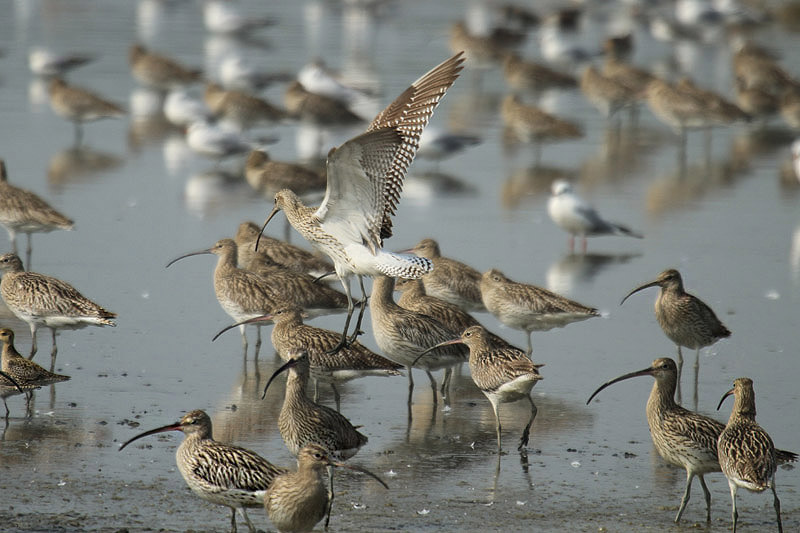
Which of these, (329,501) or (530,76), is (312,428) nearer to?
(329,501)

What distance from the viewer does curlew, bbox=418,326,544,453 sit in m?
7.26

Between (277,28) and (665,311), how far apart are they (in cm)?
2590

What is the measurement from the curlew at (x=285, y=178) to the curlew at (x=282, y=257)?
2715mm

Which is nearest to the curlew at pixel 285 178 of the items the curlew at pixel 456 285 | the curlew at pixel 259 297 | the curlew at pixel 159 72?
the curlew at pixel 456 285

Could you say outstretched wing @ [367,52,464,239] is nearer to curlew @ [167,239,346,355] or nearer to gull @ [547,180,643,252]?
curlew @ [167,239,346,355]

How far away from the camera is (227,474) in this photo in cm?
595

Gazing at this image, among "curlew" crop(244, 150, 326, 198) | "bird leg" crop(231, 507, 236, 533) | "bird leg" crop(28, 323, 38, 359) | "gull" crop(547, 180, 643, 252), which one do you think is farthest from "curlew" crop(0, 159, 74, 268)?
"bird leg" crop(231, 507, 236, 533)

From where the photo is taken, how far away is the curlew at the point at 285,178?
13602 mm

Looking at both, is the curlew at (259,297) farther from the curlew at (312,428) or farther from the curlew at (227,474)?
the curlew at (227,474)

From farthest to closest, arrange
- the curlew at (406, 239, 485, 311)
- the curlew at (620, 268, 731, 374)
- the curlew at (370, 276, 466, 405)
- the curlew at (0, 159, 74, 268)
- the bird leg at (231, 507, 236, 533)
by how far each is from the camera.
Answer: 1. the curlew at (0, 159, 74, 268)
2. the curlew at (406, 239, 485, 311)
3. the curlew at (620, 268, 731, 374)
4. the curlew at (370, 276, 466, 405)
5. the bird leg at (231, 507, 236, 533)

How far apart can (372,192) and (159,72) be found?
14.5m

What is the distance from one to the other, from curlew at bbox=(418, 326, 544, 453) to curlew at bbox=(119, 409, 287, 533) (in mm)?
1756

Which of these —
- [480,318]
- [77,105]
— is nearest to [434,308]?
[480,318]

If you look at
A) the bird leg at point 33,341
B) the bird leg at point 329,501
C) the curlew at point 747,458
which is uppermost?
the curlew at point 747,458
